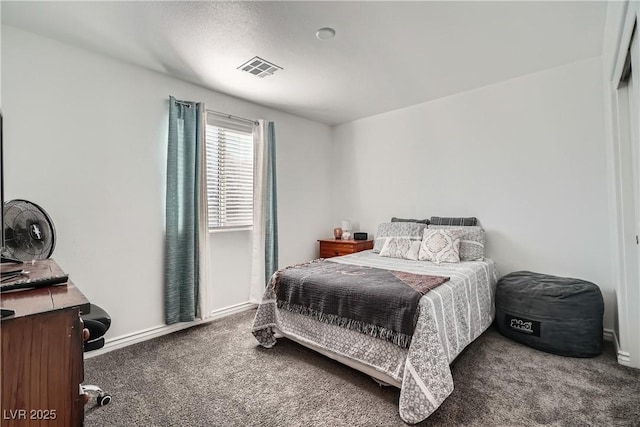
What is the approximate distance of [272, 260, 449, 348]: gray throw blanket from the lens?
1.79 metres

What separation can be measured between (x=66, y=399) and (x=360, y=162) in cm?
396

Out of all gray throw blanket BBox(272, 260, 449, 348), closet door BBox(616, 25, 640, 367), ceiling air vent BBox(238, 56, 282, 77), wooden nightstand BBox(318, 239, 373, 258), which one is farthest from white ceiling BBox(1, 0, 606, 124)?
wooden nightstand BBox(318, 239, 373, 258)

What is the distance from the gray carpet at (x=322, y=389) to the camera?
165cm

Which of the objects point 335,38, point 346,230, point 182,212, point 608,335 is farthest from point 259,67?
point 608,335

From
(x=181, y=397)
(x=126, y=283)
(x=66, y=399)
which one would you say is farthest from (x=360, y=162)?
(x=66, y=399)

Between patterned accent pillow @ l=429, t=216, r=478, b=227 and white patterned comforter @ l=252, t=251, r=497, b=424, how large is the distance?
483 millimetres

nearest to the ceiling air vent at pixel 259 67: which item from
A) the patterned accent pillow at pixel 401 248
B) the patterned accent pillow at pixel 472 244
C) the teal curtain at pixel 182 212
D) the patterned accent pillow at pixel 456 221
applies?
the teal curtain at pixel 182 212

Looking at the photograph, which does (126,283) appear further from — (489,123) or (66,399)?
(489,123)

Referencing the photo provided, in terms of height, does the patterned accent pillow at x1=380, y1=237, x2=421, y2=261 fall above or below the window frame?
below

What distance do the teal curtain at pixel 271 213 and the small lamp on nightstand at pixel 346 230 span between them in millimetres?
1036

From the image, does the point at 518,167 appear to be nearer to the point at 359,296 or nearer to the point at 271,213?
the point at 359,296

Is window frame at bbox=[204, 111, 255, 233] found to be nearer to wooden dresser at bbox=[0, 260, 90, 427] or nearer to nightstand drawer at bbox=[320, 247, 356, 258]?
nightstand drawer at bbox=[320, 247, 356, 258]

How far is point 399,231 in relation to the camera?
3.52m

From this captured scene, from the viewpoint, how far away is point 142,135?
9.02 feet
